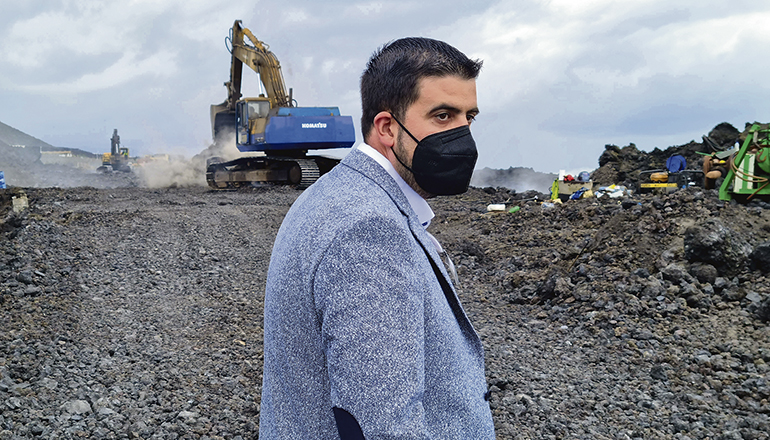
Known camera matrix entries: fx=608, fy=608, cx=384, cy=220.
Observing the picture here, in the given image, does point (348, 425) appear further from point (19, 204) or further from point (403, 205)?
point (19, 204)

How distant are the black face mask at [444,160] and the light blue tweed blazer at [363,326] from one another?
0.16 metres

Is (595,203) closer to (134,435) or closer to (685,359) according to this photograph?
(685,359)

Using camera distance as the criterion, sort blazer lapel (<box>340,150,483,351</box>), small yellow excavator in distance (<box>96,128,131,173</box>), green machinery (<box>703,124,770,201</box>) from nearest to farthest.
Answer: blazer lapel (<box>340,150,483,351</box>) < green machinery (<box>703,124,770,201</box>) < small yellow excavator in distance (<box>96,128,131,173</box>)

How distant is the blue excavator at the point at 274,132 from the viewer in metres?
18.8

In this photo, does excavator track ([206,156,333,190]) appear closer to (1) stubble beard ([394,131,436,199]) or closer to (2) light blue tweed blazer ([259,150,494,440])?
(1) stubble beard ([394,131,436,199])

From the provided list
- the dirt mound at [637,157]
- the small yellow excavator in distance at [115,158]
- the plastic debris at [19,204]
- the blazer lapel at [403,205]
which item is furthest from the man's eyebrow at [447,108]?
the small yellow excavator in distance at [115,158]

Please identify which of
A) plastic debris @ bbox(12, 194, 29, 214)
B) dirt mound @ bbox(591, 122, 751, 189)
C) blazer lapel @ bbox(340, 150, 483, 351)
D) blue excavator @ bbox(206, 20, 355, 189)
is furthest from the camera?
dirt mound @ bbox(591, 122, 751, 189)

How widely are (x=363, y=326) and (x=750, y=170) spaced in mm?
9019

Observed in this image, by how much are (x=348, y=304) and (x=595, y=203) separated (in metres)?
11.5

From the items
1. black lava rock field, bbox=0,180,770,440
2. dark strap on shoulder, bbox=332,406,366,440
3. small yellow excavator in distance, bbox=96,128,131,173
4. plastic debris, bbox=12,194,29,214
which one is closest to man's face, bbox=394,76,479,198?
dark strap on shoulder, bbox=332,406,366,440

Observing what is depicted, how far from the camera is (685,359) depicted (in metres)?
5.20

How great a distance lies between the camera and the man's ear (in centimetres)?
147

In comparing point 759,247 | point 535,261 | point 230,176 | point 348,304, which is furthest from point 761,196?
point 230,176

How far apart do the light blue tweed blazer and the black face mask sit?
0.51ft
